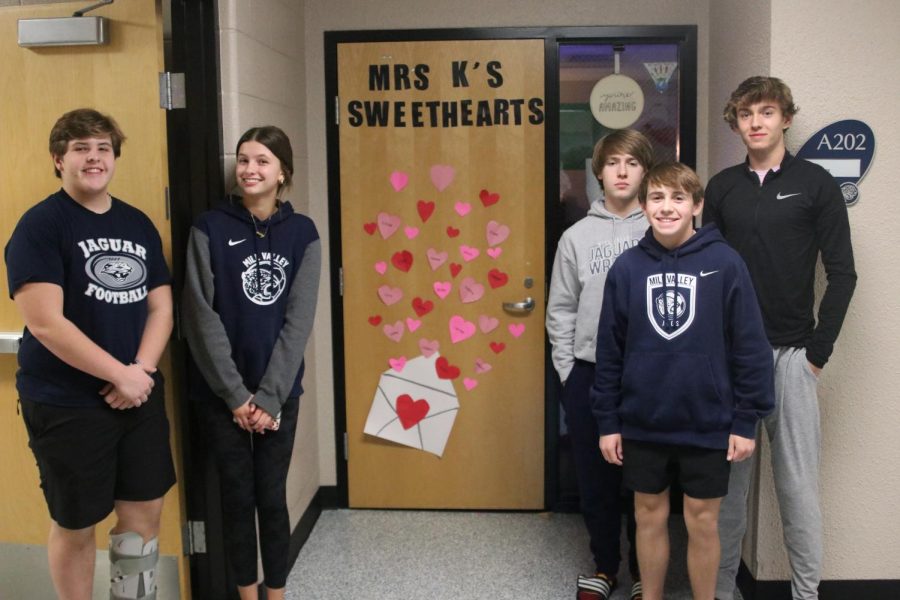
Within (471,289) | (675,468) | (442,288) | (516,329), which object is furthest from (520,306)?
(675,468)

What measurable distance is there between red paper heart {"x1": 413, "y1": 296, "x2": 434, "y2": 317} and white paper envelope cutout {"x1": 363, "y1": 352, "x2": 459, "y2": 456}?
0.55ft

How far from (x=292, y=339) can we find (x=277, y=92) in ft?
3.22

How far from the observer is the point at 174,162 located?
2.28 metres

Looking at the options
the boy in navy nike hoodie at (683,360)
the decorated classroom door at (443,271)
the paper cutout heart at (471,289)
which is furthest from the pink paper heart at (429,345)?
the boy in navy nike hoodie at (683,360)

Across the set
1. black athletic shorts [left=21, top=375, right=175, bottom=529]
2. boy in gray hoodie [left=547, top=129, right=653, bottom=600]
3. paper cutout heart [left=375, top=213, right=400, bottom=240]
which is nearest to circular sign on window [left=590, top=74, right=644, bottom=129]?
boy in gray hoodie [left=547, top=129, right=653, bottom=600]

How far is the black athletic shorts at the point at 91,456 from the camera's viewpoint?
1.89 metres

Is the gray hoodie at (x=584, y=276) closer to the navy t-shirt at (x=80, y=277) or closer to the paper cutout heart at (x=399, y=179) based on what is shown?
the paper cutout heart at (x=399, y=179)

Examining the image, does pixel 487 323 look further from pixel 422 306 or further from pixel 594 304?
pixel 594 304

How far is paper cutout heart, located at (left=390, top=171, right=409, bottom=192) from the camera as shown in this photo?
309 cm

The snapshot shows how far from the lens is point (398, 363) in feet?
10.4

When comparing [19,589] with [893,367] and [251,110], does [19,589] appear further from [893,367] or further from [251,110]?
[893,367]

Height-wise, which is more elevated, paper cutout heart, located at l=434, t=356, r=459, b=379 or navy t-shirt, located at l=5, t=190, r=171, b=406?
navy t-shirt, located at l=5, t=190, r=171, b=406

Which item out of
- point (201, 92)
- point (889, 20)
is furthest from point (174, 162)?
point (889, 20)

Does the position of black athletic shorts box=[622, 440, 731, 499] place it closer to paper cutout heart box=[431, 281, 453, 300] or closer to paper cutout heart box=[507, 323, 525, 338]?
paper cutout heart box=[507, 323, 525, 338]
